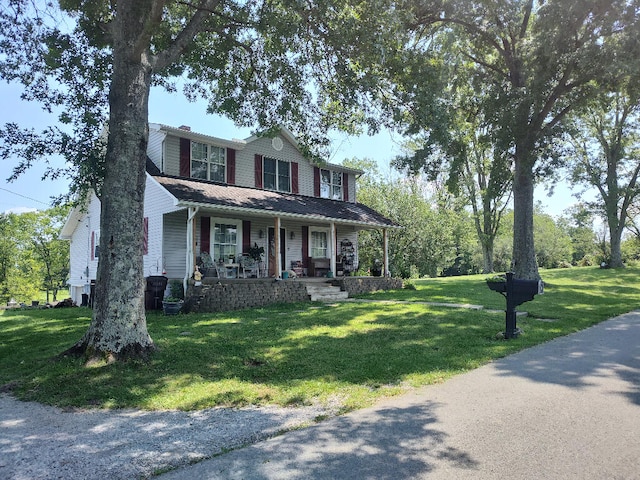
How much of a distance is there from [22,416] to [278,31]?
26.9ft

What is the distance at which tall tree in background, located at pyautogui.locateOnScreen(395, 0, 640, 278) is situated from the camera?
13.2 meters

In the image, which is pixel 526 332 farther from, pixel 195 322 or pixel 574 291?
pixel 574 291

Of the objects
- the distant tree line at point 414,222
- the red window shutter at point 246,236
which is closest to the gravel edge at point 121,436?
the red window shutter at point 246,236

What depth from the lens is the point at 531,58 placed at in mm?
14594

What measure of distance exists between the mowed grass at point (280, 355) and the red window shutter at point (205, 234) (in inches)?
134

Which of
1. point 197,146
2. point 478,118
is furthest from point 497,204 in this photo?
point 197,146

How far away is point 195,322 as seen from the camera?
10.1 metres

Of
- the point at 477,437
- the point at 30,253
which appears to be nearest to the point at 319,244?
the point at 477,437

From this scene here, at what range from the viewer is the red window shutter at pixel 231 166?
16308mm

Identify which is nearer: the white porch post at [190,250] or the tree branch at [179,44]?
the tree branch at [179,44]

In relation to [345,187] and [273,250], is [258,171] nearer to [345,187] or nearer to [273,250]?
[273,250]

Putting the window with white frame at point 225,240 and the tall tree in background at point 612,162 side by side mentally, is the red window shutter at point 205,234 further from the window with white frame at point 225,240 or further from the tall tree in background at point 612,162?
the tall tree in background at point 612,162

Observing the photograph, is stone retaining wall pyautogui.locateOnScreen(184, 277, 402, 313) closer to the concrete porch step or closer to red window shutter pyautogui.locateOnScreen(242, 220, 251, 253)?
the concrete porch step

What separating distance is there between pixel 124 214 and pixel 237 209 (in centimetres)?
686
